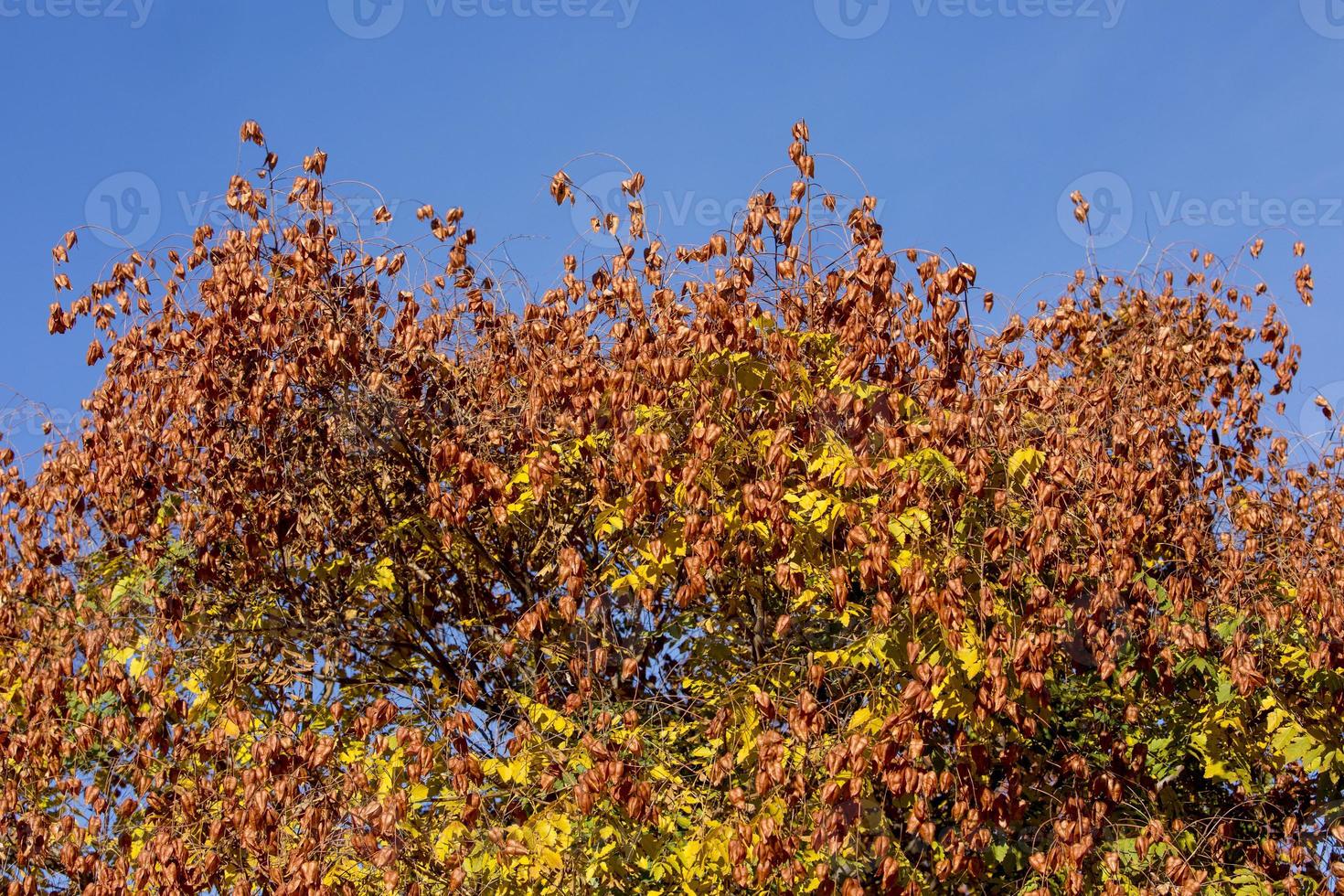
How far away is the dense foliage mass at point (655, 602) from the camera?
6.99 meters

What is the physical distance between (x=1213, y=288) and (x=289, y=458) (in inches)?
304

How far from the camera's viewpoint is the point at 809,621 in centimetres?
889

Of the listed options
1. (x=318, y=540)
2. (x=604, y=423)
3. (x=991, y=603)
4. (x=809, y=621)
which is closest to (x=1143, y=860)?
(x=991, y=603)

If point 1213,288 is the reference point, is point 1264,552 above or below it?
below

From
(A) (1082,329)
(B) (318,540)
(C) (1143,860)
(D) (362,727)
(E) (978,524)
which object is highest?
(A) (1082,329)

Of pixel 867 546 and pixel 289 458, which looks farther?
pixel 289 458

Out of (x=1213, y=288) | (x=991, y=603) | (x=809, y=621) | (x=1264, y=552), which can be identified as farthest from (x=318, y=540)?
(x=1213, y=288)

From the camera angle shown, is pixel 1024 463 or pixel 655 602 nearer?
pixel 1024 463

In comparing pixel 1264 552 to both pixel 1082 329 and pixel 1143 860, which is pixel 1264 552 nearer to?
pixel 1143 860

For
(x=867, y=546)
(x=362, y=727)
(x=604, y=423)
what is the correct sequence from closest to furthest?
(x=867, y=546), (x=362, y=727), (x=604, y=423)

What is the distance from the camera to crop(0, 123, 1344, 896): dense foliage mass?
699 cm

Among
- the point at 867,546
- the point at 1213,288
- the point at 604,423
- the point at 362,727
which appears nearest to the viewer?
the point at 867,546

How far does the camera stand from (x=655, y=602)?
9.84 meters

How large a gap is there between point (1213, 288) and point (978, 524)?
5324 mm
